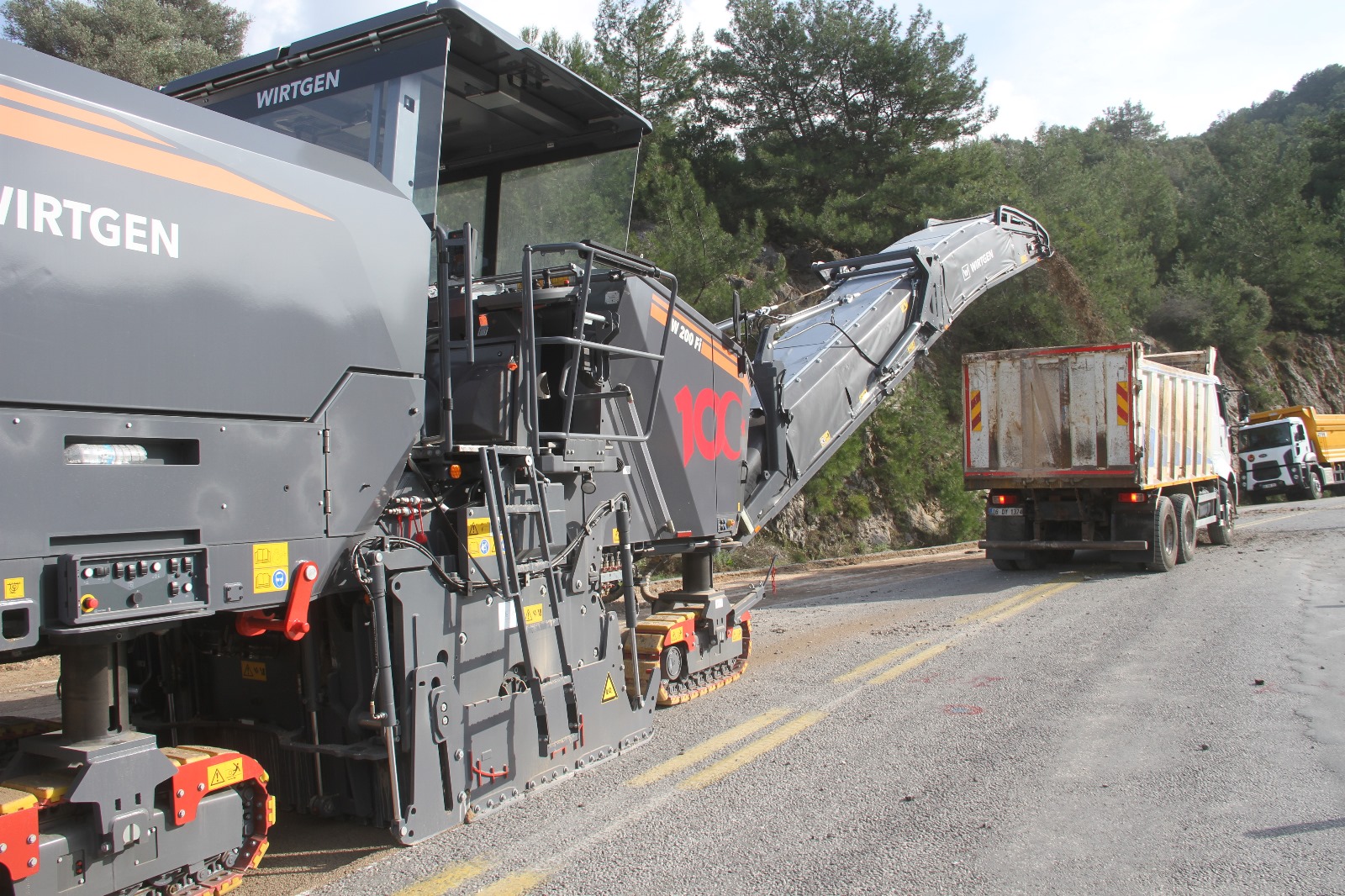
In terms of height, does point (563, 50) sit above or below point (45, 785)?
above

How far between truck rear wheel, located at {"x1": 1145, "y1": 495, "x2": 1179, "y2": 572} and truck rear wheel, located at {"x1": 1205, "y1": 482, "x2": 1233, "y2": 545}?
3.24 metres

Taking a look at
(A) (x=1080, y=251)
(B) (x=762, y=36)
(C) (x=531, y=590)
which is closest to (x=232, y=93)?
(C) (x=531, y=590)

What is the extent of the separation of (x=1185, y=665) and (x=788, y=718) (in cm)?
317

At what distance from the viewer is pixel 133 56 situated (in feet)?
60.1

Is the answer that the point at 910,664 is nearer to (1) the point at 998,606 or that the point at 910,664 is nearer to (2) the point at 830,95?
(1) the point at 998,606

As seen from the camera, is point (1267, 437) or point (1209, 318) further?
point (1209, 318)

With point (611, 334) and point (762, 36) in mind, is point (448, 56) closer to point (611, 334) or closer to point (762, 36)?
point (611, 334)

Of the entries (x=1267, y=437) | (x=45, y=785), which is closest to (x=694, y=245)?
(x=45, y=785)

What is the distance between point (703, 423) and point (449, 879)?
128 inches

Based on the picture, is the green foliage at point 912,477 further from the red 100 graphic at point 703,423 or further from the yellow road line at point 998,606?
the red 100 graphic at point 703,423

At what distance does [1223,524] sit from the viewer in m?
15.7

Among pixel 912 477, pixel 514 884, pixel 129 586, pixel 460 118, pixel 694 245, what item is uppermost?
pixel 694 245

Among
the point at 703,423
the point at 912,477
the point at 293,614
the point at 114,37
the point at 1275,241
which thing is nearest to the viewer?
the point at 293,614

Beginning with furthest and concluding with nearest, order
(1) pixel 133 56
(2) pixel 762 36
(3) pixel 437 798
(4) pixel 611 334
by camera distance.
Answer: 1. (2) pixel 762 36
2. (1) pixel 133 56
3. (4) pixel 611 334
4. (3) pixel 437 798
